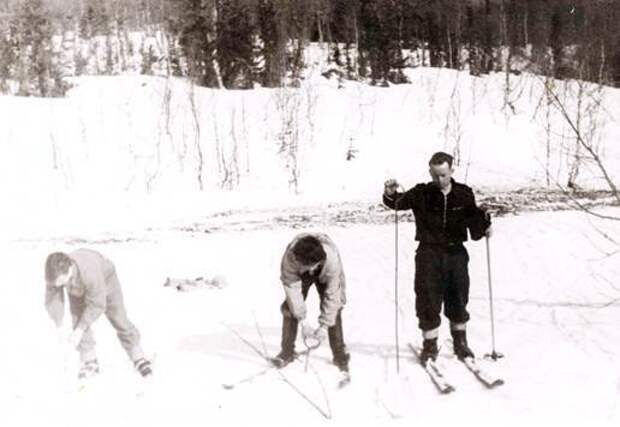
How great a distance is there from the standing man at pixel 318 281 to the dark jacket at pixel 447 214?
28.8 inches

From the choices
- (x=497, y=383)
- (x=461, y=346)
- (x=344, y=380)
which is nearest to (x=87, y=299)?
(x=344, y=380)

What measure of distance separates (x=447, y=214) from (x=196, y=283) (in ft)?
15.4

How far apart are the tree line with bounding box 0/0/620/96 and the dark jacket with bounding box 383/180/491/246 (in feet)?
52.8

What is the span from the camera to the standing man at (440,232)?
20.8 ft

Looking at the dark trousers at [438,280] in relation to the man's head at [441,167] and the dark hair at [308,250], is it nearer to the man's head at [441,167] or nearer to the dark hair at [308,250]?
the man's head at [441,167]

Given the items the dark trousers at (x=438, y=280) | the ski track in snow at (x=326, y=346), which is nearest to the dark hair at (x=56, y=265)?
the ski track in snow at (x=326, y=346)

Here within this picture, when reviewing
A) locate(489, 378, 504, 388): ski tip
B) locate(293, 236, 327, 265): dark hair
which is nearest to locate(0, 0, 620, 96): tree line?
locate(489, 378, 504, 388): ski tip

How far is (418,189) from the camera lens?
6.44 metres

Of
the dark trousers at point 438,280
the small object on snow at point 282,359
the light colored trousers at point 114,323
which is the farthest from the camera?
the small object on snow at point 282,359

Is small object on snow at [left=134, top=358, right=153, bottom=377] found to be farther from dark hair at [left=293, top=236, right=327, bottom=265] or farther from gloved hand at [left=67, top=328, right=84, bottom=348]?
dark hair at [left=293, top=236, right=327, bottom=265]

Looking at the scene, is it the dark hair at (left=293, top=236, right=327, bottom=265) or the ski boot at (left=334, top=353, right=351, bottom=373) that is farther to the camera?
the ski boot at (left=334, top=353, right=351, bottom=373)

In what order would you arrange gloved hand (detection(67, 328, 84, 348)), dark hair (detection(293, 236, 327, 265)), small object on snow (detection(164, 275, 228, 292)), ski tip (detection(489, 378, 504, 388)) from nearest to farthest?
dark hair (detection(293, 236, 327, 265)) → gloved hand (detection(67, 328, 84, 348)) → ski tip (detection(489, 378, 504, 388)) → small object on snow (detection(164, 275, 228, 292))

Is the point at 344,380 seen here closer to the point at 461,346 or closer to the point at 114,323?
the point at 461,346

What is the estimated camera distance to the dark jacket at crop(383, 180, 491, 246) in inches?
250
